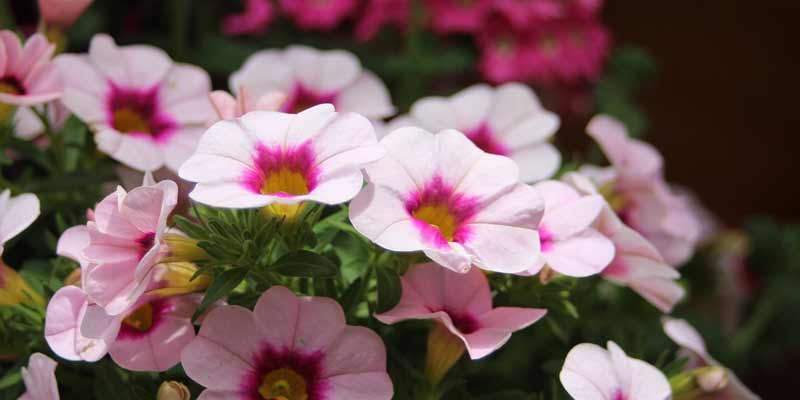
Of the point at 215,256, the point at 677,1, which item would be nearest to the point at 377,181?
the point at 215,256

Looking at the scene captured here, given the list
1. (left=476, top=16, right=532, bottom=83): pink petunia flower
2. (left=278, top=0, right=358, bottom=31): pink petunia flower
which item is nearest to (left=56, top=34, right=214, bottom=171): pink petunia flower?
(left=278, top=0, right=358, bottom=31): pink petunia flower

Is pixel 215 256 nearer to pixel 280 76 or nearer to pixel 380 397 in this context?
pixel 380 397

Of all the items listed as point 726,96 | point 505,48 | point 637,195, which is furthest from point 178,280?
point 726,96

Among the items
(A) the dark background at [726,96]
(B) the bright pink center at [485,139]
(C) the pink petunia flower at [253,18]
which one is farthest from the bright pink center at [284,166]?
(A) the dark background at [726,96]

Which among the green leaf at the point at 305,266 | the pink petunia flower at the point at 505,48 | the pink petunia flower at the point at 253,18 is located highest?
the green leaf at the point at 305,266

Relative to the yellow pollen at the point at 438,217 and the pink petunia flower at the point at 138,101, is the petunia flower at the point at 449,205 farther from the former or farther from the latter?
the pink petunia flower at the point at 138,101

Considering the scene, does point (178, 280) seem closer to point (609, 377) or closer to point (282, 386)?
point (282, 386)

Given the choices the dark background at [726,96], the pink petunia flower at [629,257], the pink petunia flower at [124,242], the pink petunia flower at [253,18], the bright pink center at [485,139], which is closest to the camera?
the pink petunia flower at [124,242]
